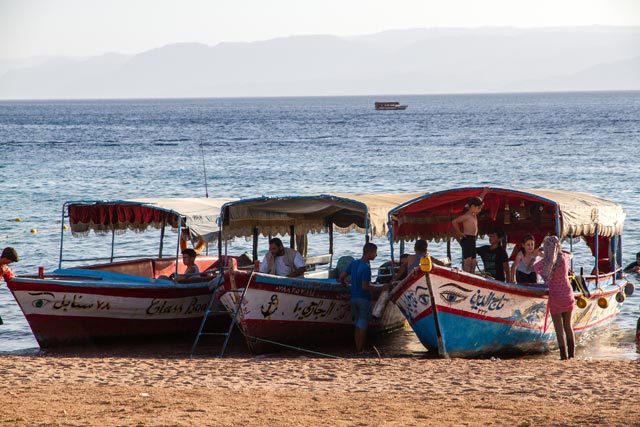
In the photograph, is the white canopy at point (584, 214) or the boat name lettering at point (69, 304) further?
the boat name lettering at point (69, 304)

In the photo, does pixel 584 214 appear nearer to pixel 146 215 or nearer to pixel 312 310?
pixel 312 310

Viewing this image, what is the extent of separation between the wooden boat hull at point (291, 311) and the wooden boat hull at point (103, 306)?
1.71 metres

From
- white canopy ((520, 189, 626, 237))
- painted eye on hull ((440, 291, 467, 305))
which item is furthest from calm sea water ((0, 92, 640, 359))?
painted eye on hull ((440, 291, 467, 305))

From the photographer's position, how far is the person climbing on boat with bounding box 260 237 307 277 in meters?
15.6

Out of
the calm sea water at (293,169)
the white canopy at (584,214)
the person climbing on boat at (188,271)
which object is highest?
the white canopy at (584,214)

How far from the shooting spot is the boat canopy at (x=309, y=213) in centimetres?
1520

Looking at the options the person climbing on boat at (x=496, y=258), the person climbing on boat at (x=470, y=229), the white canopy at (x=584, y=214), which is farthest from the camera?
the person climbing on boat at (x=496, y=258)

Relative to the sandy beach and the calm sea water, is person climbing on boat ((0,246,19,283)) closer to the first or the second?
the sandy beach

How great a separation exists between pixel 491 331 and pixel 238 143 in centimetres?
7182

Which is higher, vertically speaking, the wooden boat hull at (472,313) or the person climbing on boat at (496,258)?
the person climbing on boat at (496,258)

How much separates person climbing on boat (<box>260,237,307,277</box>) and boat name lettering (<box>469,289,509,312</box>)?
10.1ft

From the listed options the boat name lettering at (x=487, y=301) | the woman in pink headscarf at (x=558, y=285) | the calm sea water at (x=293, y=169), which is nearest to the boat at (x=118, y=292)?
the calm sea water at (x=293, y=169)

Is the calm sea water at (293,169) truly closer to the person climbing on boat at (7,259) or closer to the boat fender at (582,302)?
the boat fender at (582,302)

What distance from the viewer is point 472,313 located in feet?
44.5
